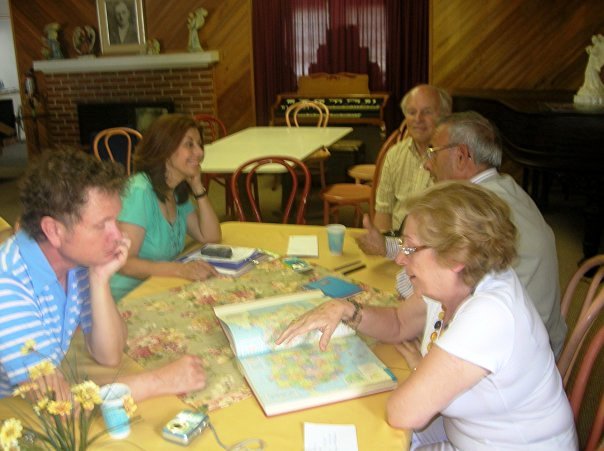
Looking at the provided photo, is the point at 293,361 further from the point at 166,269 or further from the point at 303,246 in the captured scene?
the point at 303,246

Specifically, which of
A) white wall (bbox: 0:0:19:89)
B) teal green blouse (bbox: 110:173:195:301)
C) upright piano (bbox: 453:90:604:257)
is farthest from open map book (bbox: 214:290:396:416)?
white wall (bbox: 0:0:19:89)

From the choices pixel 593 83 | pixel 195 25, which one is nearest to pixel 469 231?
pixel 593 83

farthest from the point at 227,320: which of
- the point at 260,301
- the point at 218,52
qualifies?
the point at 218,52

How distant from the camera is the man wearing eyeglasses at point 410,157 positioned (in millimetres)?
2943

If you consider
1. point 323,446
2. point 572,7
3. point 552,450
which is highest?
point 572,7

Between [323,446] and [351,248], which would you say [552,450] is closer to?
[323,446]

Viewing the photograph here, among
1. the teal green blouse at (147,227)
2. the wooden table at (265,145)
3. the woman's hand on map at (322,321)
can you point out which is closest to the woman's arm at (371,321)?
the woman's hand on map at (322,321)

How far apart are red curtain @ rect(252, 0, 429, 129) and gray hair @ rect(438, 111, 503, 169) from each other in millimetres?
4304

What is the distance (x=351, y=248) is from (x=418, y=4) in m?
4.63

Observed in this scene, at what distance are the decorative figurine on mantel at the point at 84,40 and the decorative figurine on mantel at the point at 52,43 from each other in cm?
21

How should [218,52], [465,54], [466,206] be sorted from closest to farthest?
[466,206] < [465,54] < [218,52]

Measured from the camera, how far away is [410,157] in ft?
9.73

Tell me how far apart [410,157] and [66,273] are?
1.94 meters

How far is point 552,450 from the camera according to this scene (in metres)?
1.25
